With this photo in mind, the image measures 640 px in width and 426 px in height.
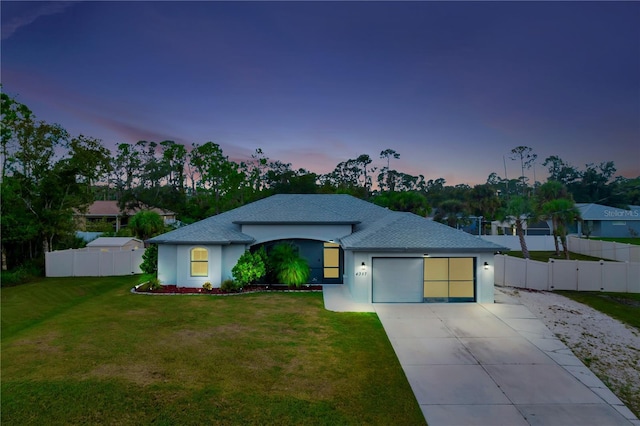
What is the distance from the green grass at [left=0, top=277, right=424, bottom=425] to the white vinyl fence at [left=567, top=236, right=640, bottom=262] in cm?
2227

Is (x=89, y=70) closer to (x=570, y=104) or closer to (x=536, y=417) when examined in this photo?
(x=536, y=417)

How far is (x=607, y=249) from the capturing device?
25094 millimetres

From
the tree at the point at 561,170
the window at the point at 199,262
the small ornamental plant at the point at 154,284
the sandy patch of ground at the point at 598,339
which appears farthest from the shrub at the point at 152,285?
the tree at the point at 561,170

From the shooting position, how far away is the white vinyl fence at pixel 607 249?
2230 cm

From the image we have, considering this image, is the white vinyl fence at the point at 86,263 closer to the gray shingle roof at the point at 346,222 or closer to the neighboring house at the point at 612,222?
the gray shingle roof at the point at 346,222

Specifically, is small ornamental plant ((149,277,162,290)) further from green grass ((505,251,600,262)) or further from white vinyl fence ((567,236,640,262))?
white vinyl fence ((567,236,640,262))

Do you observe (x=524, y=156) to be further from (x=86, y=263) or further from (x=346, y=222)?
(x=86, y=263)

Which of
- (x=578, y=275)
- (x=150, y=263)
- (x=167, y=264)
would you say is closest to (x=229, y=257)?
(x=167, y=264)

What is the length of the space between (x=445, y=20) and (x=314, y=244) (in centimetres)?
1436

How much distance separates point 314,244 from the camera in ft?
56.7

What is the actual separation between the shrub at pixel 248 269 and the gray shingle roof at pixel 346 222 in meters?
0.82

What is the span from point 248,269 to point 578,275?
1572cm

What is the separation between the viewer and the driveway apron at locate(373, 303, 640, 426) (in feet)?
19.6

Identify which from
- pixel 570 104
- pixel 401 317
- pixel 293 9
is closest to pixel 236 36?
pixel 293 9
